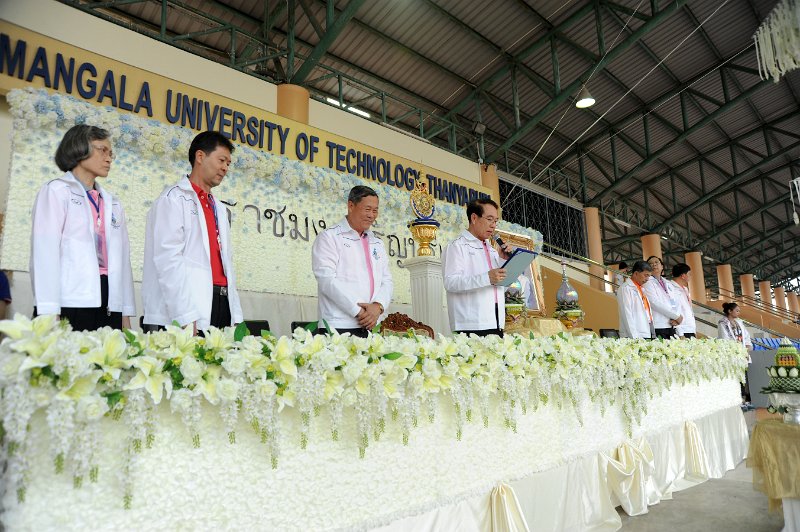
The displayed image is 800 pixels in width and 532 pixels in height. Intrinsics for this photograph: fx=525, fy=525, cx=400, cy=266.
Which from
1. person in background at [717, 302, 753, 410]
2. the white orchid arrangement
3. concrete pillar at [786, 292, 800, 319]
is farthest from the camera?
concrete pillar at [786, 292, 800, 319]

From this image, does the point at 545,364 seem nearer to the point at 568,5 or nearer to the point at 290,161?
the point at 290,161

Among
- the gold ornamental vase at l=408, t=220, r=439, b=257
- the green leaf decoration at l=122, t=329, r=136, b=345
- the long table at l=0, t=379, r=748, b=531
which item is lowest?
the long table at l=0, t=379, r=748, b=531

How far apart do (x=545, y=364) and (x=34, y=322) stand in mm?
1761

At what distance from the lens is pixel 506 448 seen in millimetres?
1979

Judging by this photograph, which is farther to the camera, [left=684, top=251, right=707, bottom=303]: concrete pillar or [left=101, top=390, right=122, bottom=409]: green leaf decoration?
[left=684, top=251, right=707, bottom=303]: concrete pillar

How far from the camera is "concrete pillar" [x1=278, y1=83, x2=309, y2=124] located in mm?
6613

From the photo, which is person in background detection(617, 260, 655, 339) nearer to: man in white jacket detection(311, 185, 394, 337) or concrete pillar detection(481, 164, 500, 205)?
man in white jacket detection(311, 185, 394, 337)

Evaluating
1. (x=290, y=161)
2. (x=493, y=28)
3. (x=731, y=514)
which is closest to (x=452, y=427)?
(x=731, y=514)

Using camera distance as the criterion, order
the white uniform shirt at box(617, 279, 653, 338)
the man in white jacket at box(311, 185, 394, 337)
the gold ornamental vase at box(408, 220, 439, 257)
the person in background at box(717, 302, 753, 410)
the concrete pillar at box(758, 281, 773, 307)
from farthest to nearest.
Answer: the concrete pillar at box(758, 281, 773, 307)
the person in background at box(717, 302, 753, 410)
the gold ornamental vase at box(408, 220, 439, 257)
the white uniform shirt at box(617, 279, 653, 338)
the man in white jacket at box(311, 185, 394, 337)

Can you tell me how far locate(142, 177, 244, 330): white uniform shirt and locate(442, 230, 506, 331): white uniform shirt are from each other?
51.9 inches

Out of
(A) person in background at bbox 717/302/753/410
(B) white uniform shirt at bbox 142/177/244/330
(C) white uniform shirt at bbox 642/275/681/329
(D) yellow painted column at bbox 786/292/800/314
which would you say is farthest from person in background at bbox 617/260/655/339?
(D) yellow painted column at bbox 786/292/800/314

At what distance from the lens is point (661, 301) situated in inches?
186

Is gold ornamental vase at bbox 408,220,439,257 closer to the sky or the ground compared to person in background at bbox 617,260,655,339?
closer to the sky

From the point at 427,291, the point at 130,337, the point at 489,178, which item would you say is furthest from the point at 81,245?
the point at 489,178
